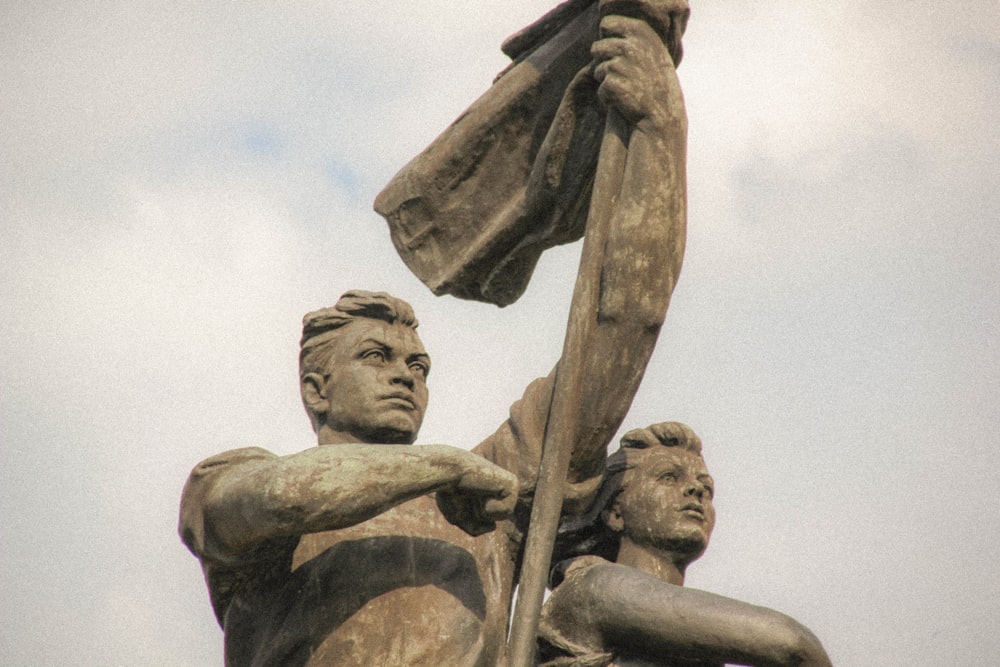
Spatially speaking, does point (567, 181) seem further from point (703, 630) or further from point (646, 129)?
point (703, 630)

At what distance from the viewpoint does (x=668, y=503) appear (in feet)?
32.7

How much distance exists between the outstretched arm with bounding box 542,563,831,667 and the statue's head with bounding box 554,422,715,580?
15.9 inches

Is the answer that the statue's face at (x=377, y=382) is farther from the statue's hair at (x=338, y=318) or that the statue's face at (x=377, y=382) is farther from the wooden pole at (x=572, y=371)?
the wooden pole at (x=572, y=371)

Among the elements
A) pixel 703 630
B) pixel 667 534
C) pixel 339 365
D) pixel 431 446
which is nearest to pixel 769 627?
pixel 703 630

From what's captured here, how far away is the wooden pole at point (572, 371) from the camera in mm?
8938

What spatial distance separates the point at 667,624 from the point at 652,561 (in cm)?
71

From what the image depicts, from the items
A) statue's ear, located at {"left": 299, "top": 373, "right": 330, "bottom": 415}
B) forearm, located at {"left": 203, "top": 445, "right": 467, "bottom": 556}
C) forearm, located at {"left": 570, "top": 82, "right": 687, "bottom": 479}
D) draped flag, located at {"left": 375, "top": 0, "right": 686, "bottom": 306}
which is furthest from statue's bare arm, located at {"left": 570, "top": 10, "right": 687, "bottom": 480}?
statue's ear, located at {"left": 299, "top": 373, "right": 330, "bottom": 415}

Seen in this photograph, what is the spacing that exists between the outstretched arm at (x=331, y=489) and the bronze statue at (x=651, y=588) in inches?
32.2

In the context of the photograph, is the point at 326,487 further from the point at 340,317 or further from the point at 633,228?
the point at 633,228

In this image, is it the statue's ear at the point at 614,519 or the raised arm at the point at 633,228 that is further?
the statue's ear at the point at 614,519

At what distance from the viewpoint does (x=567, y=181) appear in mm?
9734

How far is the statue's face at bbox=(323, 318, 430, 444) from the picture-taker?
9.62 meters

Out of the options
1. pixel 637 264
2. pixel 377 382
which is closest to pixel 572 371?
pixel 637 264

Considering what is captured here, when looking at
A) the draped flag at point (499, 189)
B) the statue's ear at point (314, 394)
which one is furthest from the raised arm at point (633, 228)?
the statue's ear at point (314, 394)
